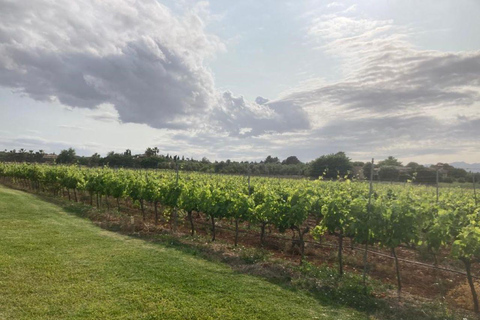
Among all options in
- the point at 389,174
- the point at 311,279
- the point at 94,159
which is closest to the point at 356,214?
the point at 311,279

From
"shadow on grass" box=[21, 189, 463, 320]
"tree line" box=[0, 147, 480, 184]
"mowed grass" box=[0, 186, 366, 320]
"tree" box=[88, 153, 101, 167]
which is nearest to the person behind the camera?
"mowed grass" box=[0, 186, 366, 320]

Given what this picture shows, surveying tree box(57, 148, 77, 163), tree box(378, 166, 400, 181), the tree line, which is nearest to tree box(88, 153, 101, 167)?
the tree line

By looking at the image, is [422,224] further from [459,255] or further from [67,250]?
[67,250]

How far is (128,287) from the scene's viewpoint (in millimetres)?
6340

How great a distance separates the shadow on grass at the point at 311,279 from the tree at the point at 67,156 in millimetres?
79216

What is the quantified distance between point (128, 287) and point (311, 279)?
388cm

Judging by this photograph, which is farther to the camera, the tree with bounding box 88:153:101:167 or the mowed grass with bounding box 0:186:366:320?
the tree with bounding box 88:153:101:167

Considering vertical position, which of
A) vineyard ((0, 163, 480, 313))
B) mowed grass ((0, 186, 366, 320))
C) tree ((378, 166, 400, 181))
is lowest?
mowed grass ((0, 186, 366, 320))

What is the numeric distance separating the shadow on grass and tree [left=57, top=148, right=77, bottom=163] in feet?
260

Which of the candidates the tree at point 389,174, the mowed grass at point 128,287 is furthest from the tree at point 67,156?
the mowed grass at point 128,287

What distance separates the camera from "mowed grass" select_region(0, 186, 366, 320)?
539 cm

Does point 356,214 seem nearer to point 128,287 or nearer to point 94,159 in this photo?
point 128,287

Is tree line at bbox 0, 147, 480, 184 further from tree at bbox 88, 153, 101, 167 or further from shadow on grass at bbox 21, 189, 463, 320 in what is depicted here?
shadow on grass at bbox 21, 189, 463, 320

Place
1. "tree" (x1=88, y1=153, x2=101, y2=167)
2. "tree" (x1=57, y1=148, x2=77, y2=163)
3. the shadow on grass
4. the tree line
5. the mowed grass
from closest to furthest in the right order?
the mowed grass
the shadow on grass
the tree line
"tree" (x1=88, y1=153, x2=101, y2=167)
"tree" (x1=57, y1=148, x2=77, y2=163)
